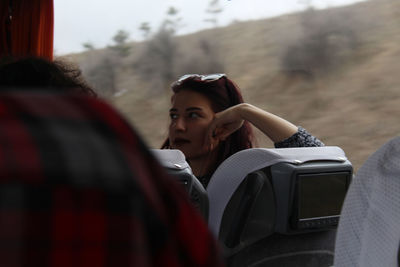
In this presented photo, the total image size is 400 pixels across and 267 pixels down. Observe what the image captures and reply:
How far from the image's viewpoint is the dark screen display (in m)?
1.48

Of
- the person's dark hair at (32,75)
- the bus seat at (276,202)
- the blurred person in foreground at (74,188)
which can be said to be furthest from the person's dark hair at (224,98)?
the blurred person in foreground at (74,188)

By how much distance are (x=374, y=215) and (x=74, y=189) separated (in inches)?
34.6

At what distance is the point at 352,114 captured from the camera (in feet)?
11.7

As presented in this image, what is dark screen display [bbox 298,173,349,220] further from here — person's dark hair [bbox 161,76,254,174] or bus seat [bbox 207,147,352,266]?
person's dark hair [bbox 161,76,254,174]

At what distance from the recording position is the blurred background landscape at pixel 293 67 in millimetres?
3311

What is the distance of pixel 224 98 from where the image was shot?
2.68 metres

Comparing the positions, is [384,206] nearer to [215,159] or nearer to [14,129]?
[14,129]

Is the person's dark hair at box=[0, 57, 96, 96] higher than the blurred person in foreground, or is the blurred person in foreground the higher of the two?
the person's dark hair at box=[0, 57, 96, 96]

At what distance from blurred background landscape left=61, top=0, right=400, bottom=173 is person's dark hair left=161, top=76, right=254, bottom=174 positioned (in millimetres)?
474

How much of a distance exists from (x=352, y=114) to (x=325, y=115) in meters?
0.21

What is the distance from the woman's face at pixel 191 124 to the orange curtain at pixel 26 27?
68 cm

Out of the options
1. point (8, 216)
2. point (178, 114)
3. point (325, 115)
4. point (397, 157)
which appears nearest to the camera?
point (8, 216)

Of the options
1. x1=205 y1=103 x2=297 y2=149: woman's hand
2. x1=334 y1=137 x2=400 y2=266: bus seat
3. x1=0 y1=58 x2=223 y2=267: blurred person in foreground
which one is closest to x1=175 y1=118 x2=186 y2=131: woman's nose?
x1=205 y1=103 x2=297 y2=149: woman's hand

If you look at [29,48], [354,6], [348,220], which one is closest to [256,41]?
[354,6]
